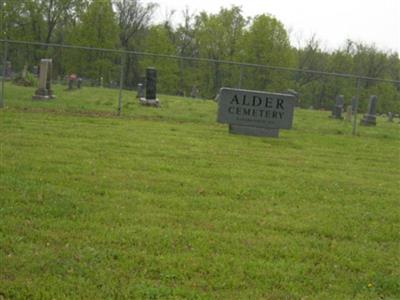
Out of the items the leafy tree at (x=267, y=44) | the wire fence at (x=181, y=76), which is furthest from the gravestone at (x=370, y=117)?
the leafy tree at (x=267, y=44)

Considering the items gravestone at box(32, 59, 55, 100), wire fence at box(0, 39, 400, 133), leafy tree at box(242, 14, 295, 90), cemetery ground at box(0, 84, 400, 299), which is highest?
leafy tree at box(242, 14, 295, 90)

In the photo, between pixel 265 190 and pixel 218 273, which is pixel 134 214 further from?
pixel 265 190

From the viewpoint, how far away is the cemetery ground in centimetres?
382

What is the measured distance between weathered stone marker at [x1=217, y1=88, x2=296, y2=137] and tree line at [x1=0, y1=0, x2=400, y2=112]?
2386cm

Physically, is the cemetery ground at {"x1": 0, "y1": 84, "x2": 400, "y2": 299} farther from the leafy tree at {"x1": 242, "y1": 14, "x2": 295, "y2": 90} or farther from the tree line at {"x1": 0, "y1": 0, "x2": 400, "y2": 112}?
the leafy tree at {"x1": 242, "y1": 14, "x2": 295, "y2": 90}

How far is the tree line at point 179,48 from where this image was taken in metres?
44.4

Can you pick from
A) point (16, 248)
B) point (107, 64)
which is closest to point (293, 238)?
point (16, 248)

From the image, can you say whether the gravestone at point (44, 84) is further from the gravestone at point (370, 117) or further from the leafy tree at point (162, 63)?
the leafy tree at point (162, 63)

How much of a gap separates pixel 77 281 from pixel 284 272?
1672 mm

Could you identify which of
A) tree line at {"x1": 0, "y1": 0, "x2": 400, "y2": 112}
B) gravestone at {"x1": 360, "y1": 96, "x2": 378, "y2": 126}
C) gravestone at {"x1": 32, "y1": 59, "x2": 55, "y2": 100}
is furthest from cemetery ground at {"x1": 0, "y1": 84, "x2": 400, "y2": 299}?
tree line at {"x1": 0, "y1": 0, "x2": 400, "y2": 112}

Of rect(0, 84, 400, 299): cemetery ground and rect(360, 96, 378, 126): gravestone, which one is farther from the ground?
rect(360, 96, 378, 126): gravestone

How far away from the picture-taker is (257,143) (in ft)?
39.3

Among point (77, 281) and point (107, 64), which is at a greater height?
point (107, 64)

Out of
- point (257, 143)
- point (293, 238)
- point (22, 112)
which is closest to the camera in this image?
point (293, 238)
